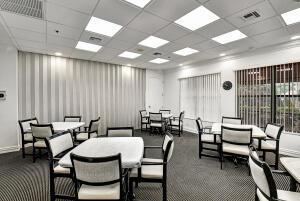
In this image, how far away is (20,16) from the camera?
2672mm

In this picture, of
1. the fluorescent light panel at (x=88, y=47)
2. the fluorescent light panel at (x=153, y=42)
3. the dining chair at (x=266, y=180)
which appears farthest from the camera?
the fluorescent light panel at (x=88, y=47)

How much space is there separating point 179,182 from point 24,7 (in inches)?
151

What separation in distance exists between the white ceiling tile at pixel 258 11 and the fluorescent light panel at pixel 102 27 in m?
2.16

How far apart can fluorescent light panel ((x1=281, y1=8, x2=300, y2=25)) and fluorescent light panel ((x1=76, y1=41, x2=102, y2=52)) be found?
4.13 metres

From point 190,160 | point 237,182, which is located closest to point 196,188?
point 237,182

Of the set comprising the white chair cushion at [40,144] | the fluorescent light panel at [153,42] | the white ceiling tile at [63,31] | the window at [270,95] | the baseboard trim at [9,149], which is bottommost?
the baseboard trim at [9,149]

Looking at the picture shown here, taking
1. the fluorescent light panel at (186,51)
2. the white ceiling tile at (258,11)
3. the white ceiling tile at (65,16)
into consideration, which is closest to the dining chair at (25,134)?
the white ceiling tile at (65,16)

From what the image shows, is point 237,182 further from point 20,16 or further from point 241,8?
point 20,16

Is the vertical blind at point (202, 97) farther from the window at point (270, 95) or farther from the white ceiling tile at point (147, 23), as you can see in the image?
the white ceiling tile at point (147, 23)

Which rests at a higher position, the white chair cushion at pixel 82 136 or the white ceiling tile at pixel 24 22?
the white ceiling tile at pixel 24 22

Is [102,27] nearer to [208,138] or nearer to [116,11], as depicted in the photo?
[116,11]

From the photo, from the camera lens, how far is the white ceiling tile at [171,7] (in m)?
2.32

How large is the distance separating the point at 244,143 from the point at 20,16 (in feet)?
15.1

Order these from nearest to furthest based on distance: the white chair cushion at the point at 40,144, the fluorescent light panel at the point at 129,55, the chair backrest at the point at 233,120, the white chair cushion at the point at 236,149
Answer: the white chair cushion at the point at 236,149, the white chair cushion at the point at 40,144, the chair backrest at the point at 233,120, the fluorescent light panel at the point at 129,55
